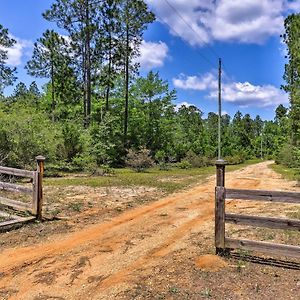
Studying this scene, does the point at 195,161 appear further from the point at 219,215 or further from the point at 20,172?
the point at 219,215

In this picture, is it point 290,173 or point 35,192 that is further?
point 290,173

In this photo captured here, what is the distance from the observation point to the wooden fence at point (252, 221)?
4789 mm

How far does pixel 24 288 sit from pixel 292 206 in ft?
25.6

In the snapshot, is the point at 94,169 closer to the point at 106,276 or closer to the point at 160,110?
the point at 106,276

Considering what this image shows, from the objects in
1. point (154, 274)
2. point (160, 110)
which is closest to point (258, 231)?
point (154, 274)

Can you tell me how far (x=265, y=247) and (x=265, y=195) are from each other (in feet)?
2.46

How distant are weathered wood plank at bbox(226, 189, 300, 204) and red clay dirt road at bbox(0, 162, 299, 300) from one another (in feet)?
4.38

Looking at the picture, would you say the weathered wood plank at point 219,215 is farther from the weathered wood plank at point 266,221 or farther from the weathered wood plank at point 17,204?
the weathered wood plank at point 17,204

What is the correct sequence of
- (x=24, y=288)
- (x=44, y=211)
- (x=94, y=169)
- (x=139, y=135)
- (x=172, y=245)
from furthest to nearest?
(x=139, y=135), (x=94, y=169), (x=44, y=211), (x=172, y=245), (x=24, y=288)

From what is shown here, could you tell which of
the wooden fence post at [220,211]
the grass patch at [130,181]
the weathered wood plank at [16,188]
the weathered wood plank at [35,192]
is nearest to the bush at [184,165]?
the grass patch at [130,181]

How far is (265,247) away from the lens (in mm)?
4914

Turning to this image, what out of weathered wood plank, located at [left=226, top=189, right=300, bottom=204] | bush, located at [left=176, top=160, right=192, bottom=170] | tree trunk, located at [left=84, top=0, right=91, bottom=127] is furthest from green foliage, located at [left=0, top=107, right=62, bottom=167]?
bush, located at [left=176, top=160, right=192, bottom=170]

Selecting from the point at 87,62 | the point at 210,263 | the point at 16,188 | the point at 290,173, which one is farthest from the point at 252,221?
the point at 87,62

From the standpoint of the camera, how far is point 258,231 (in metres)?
6.79
